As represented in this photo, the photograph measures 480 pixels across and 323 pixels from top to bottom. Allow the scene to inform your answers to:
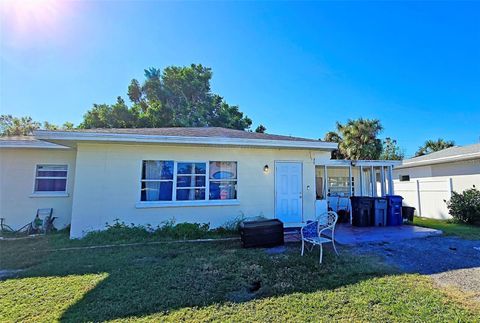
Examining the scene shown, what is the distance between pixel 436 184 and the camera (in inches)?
455

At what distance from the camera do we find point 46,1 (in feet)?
21.8

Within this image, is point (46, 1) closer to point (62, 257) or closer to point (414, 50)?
point (62, 257)

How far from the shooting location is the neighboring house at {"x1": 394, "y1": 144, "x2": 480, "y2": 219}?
10.4 meters

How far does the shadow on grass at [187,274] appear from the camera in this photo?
127 inches

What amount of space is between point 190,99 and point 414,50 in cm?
1730

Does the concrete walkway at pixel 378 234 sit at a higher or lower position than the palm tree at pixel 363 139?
lower

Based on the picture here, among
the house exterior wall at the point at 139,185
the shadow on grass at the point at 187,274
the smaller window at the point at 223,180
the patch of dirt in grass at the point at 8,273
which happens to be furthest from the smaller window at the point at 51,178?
the smaller window at the point at 223,180

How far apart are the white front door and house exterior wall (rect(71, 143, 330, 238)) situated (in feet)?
0.65

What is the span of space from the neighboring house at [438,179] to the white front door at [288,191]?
8306 millimetres

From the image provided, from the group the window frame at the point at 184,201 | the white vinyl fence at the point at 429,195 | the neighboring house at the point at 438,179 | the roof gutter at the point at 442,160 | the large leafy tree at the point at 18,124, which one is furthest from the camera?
the large leafy tree at the point at 18,124

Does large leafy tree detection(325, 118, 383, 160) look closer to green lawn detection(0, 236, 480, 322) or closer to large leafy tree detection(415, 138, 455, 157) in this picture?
green lawn detection(0, 236, 480, 322)

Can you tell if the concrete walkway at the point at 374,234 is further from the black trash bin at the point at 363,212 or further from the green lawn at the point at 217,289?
the green lawn at the point at 217,289

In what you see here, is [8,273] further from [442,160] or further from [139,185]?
[442,160]

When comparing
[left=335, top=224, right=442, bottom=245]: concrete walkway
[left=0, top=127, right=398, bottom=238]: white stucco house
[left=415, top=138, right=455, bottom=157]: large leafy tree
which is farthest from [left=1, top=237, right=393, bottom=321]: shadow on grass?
[left=415, top=138, right=455, bottom=157]: large leafy tree
